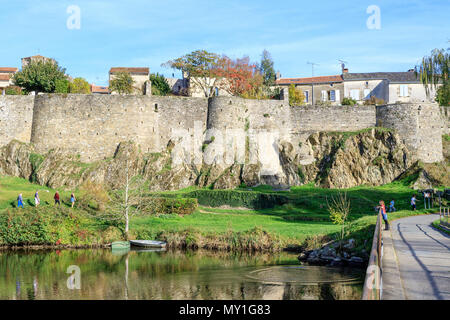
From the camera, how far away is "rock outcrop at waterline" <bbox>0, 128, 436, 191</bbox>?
147 ft

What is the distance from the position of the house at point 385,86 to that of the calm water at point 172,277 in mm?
45837

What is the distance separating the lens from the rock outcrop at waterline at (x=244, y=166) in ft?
147

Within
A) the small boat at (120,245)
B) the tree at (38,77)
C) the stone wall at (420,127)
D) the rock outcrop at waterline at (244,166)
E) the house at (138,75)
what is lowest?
the small boat at (120,245)

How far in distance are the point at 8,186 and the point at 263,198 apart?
22.6 m

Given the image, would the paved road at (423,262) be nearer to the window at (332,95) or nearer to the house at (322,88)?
the window at (332,95)

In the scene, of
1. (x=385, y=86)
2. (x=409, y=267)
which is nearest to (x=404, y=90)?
(x=385, y=86)

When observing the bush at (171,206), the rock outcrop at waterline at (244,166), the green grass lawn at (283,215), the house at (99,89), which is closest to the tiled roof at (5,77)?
the house at (99,89)

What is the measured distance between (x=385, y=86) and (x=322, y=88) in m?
8.55

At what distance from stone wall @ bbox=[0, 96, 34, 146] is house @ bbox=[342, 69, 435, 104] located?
41.9 meters

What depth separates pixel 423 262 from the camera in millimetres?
13852

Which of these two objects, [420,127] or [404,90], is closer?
[420,127]

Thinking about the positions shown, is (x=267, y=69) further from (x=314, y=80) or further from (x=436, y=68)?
(x=436, y=68)

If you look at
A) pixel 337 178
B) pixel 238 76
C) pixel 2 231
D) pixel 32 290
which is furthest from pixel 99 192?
pixel 238 76

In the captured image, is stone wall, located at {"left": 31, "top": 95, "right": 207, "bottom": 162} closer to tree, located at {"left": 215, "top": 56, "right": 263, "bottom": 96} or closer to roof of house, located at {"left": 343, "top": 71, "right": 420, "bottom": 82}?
tree, located at {"left": 215, "top": 56, "right": 263, "bottom": 96}
